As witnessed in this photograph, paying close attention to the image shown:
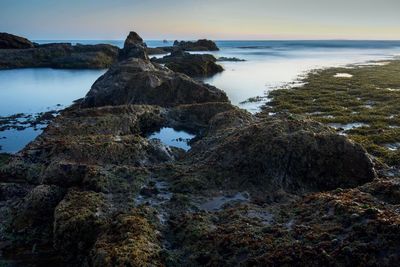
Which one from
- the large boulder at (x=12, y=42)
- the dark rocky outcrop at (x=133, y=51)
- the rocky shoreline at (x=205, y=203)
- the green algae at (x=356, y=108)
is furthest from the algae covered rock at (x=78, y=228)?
the large boulder at (x=12, y=42)

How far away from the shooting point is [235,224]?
32.6 feet

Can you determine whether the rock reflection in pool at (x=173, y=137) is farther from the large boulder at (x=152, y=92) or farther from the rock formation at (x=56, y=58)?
the rock formation at (x=56, y=58)

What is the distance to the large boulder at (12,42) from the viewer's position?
115 m

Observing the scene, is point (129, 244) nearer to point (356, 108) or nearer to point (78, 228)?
point (78, 228)

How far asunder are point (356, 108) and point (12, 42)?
10995 centimetres

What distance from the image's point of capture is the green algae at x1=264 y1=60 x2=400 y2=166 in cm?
2427

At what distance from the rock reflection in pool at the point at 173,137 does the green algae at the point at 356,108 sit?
10.4 meters

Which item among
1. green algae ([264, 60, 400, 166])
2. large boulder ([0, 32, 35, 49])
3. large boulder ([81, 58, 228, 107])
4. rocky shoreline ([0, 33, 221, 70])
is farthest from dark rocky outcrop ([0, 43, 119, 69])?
large boulder ([81, 58, 228, 107])

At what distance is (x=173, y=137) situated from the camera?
993 inches

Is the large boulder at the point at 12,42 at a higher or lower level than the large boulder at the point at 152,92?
higher

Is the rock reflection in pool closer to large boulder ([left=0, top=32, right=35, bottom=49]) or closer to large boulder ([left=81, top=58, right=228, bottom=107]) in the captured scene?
large boulder ([left=81, top=58, right=228, bottom=107])

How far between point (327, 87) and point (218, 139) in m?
37.1

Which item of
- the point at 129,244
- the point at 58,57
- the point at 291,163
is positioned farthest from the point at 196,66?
the point at 129,244

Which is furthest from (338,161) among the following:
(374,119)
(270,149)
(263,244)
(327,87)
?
(327,87)
